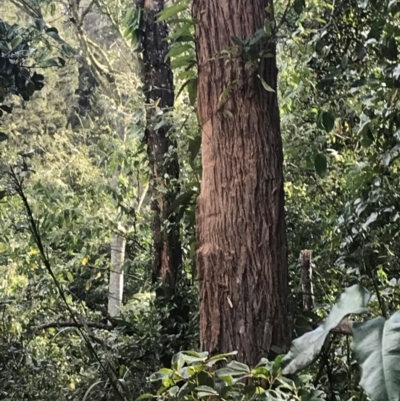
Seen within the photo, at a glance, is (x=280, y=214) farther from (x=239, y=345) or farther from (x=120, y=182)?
(x=120, y=182)

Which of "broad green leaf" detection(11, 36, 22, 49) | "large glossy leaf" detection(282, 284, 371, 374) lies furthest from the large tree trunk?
"large glossy leaf" detection(282, 284, 371, 374)

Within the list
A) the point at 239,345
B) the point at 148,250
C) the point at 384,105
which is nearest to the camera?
the point at 239,345

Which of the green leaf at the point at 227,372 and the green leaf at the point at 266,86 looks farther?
the green leaf at the point at 266,86

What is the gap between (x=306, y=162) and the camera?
7.47 feet

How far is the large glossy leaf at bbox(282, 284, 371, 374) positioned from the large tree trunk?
69 centimetres

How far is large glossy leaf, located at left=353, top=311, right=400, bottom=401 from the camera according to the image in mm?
576

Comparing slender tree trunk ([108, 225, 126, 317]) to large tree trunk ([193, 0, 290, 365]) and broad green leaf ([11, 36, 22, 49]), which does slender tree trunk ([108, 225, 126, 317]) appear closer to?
broad green leaf ([11, 36, 22, 49])

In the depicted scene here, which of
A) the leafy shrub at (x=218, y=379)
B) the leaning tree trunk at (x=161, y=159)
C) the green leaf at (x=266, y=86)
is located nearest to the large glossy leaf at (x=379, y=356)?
the leafy shrub at (x=218, y=379)

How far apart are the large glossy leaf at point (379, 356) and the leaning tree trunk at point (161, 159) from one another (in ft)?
6.52

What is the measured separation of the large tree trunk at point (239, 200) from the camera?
1415 millimetres

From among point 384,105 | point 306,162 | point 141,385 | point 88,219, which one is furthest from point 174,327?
point 384,105

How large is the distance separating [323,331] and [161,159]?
2.09 m

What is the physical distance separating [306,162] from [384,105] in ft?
2.19

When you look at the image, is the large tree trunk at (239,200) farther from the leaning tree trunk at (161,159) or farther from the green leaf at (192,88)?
the leaning tree trunk at (161,159)
